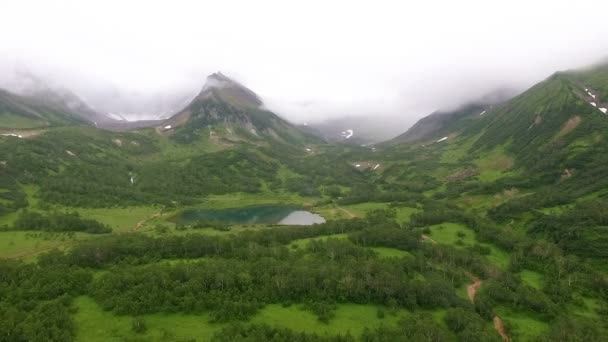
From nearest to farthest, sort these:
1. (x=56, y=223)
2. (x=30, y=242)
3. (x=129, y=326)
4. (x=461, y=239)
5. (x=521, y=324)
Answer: (x=129, y=326), (x=521, y=324), (x=30, y=242), (x=461, y=239), (x=56, y=223)

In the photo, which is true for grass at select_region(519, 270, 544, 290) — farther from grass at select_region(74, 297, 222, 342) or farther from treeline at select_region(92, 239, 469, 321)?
grass at select_region(74, 297, 222, 342)

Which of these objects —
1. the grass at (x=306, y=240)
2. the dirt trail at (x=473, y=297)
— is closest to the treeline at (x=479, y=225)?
the dirt trail at (x=473, y=297)

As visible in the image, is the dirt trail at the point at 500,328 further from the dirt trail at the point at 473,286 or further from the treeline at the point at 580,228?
the treeline at the point at 580,228

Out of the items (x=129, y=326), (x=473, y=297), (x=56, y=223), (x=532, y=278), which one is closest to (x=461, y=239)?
(x=532, y=278)

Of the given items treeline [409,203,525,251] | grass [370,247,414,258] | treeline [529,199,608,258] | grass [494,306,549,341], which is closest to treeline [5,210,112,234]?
grass [370,247,414,258]

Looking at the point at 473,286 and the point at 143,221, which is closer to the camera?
the point at 473,286

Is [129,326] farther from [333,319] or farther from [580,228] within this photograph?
[580,228]
